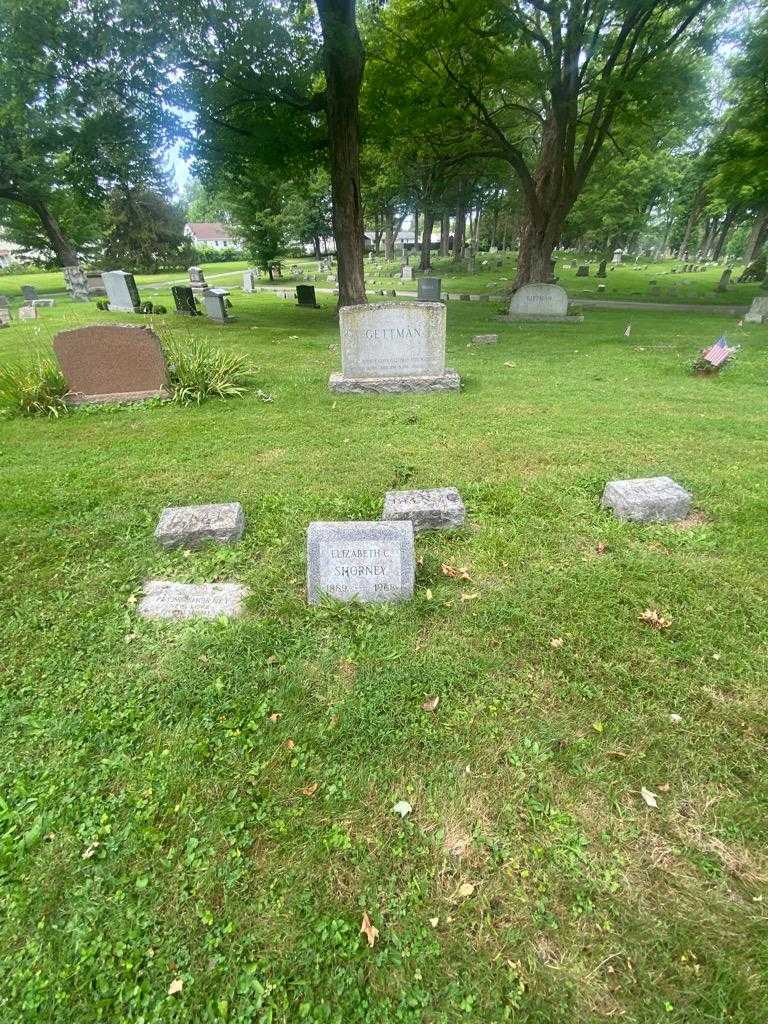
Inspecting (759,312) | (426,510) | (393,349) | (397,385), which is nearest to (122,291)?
(393,349)

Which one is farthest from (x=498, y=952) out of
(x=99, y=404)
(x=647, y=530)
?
(x=99, y=404)

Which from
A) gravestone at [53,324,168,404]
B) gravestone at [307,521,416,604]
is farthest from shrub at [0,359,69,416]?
gravestone at [307,521,416,604]

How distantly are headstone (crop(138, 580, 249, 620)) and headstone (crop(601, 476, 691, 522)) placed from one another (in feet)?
10.8

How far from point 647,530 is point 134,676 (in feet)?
13.2

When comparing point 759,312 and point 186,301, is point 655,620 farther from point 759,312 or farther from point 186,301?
point 186,301

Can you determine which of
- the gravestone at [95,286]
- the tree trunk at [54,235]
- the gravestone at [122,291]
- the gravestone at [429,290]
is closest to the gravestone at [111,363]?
the gravestone at [122,291]

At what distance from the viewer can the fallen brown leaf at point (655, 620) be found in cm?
317

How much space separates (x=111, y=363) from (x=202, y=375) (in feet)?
4.43

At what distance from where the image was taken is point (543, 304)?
1586 cm

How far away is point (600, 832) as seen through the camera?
2.15 m

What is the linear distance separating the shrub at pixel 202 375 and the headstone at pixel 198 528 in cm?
439

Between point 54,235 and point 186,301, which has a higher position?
point 54,235

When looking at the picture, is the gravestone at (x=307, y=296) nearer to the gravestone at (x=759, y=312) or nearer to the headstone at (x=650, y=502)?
the gravestone at (x=759, y=312)

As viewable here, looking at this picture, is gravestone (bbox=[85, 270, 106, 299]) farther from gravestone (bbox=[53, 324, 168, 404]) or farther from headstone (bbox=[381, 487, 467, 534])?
headstone (bbox=[381, 487, 467, 534])
